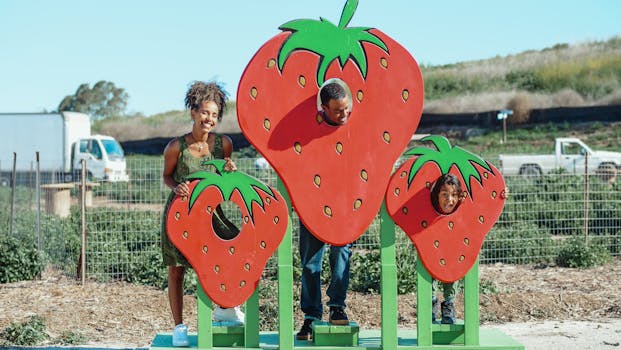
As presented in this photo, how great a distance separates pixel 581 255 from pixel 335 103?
20.9 feet

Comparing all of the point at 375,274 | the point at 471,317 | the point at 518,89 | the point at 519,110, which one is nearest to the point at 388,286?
the point at 471,317

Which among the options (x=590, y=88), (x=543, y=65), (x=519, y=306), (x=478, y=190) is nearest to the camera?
(x=478, y=190)

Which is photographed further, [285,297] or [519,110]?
[519,110]

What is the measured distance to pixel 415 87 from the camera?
4.89 metres

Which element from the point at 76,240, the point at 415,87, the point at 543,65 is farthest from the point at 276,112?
the point at 543,65

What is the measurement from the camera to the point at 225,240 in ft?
16.1

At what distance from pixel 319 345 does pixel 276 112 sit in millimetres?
1434

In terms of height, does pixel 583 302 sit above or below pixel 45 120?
below

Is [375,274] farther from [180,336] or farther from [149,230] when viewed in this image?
[180,336]

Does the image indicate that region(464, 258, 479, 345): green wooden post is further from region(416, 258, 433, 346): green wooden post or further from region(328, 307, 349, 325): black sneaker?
region(328, 307, 349, 325): black sneaker

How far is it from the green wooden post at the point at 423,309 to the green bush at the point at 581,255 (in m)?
5.63

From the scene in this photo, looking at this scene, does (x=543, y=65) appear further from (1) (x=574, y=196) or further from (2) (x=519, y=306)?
(2) (x=519, y=306)

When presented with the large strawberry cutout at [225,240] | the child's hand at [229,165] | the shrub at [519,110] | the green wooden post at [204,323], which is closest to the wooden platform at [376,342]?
the green wooden post at [204,323]

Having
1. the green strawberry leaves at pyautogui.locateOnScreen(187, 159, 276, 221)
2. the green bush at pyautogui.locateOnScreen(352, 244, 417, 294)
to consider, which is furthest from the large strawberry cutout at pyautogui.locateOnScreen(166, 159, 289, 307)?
the green bush at pyautogui.locateOnScreen(352, 244, 417, 294)
